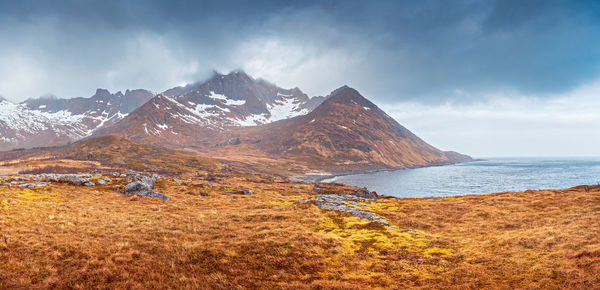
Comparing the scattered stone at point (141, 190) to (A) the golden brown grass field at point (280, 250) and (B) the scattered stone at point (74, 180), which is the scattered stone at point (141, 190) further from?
(A) the golden brown grass field at point (280, 250)

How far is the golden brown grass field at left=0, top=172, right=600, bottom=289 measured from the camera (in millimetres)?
13148

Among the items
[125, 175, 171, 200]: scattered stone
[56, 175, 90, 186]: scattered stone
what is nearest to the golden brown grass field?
[125, 175, 171, 200]: scattered stone

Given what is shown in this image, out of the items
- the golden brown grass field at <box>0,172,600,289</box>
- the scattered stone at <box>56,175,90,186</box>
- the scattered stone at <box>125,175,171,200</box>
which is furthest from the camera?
the scattered stone at <box>56,175,90,186</box>

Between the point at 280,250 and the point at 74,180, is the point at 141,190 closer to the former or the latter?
the point at 74,180

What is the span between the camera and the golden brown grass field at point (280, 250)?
13.1 metres

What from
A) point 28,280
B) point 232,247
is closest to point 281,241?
point 232,247

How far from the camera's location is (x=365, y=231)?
25.3 m

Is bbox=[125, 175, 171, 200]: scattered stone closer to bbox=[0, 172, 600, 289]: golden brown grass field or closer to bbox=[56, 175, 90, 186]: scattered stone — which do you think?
bbox=[56, 175, 90, 186]: scattered stone

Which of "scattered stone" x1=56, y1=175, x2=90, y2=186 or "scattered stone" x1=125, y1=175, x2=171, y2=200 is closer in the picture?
"scattered stone" x1=125, y1=175, x2=171, y2=200

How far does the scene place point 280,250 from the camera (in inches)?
707

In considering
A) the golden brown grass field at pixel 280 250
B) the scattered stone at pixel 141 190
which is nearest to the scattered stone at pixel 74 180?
the scattered stone at pixel 141 190

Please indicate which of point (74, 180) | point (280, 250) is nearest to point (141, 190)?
point (74, 180)

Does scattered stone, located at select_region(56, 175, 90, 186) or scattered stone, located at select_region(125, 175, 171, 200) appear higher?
scattered stone, located at select_region(56, 175, 90, 186)

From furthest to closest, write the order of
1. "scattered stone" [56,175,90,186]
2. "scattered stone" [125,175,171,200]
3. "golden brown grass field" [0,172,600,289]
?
"scattered stone" [56,175,90,186], "scattered stone" [125,175,171,200], "golden brown grass field" [0,172,600,289]
